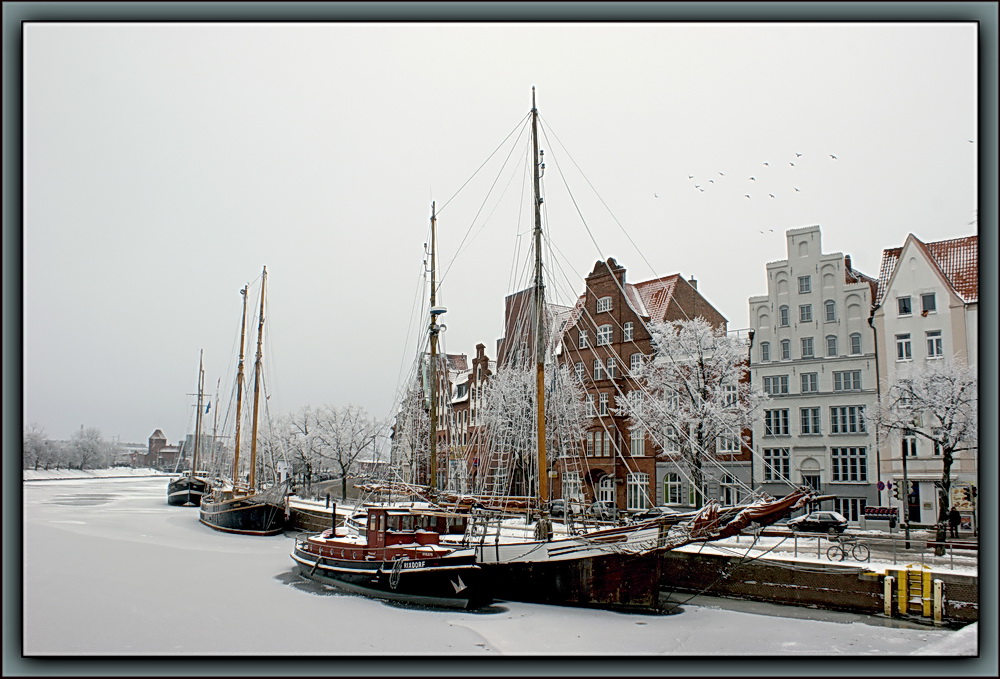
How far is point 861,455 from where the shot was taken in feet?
68.2

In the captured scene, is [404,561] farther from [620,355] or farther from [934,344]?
[620,355]

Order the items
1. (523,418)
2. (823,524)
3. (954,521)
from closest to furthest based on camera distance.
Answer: (954,521) → (823,524) → (523,418)

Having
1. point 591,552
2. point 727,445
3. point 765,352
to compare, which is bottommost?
point 591,552

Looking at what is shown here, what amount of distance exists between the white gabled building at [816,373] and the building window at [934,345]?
182cm

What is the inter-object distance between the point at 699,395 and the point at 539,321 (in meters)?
7.97

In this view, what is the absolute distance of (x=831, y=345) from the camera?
22.2 metres

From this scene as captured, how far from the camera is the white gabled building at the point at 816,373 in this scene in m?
21.0

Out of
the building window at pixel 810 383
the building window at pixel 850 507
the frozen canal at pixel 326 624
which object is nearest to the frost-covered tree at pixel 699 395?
the building window at pixel 810 383

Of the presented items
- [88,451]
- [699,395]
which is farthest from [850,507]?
[88,451]

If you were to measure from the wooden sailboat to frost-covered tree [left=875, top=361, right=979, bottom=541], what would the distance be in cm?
1021

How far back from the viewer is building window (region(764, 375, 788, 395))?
22984mm

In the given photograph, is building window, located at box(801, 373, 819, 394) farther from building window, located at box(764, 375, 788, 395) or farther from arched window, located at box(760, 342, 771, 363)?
arched window, located at box(760, 342, 771, 363)

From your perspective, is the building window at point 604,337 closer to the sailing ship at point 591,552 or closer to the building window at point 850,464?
the building window at point 850,464
